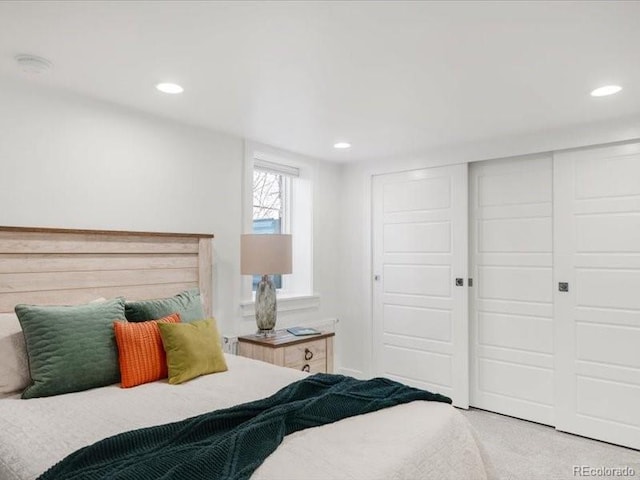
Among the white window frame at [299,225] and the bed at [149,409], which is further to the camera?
the white window frame at [299,225]

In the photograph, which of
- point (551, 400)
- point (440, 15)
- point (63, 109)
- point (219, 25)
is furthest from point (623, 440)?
point (63, 109)

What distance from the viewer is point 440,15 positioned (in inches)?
69.5

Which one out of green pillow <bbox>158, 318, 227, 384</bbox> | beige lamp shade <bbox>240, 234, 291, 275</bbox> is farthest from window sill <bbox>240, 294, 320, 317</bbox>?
green pillow <bbox>158, 318, 227, 384</bbox>

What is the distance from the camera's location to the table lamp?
10.8 feet

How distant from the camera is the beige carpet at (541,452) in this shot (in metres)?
2.73

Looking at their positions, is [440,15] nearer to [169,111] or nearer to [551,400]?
[169,111]

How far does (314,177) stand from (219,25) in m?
2.53

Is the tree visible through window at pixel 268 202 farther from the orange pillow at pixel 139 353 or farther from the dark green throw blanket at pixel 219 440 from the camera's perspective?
the dark green throw blanket at pixel 219 440

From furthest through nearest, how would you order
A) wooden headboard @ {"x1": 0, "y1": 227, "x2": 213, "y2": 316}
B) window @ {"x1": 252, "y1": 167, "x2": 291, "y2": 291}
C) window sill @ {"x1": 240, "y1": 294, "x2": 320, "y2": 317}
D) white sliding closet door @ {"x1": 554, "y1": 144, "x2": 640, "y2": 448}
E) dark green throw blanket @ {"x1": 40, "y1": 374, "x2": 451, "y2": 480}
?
window @ {"x1": 252, "y1": 167, "x2": 291, "y2": 291}, window sill @ {"x1": 240, "y1": 294, "x2": 320, "y2": 317}, white sliding closet door @ {"x1": 554, "y1": 144, "x2": 640, "y2": 448}, wooden headboard @ {"x1": 0, "y1": 227, "x2": 213, "y2": 316}, dark green throw blanket @ {"x1": 40, "y1": 374, "x2": 451, "y2": 480}

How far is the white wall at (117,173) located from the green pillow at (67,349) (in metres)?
0.68

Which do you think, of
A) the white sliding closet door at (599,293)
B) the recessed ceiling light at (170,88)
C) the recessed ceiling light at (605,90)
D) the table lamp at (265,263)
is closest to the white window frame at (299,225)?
the table lamp at (265,263)

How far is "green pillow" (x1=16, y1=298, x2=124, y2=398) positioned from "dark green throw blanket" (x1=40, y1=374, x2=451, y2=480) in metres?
0.73

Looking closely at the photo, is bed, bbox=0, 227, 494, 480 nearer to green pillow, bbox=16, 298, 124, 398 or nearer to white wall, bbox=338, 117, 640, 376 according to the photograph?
green pillow, bbox=16, 298, 124, 398

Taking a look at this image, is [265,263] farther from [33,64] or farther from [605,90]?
[605,90]
